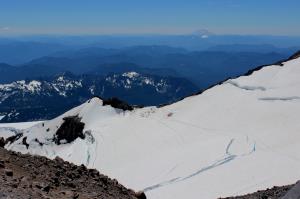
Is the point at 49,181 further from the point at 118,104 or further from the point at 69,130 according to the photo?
the point at 118,104

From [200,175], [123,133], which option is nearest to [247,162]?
[200,175]

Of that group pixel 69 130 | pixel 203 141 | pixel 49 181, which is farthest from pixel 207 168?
pixel 69 130

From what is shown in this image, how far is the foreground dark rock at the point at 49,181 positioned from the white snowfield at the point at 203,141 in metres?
15.2

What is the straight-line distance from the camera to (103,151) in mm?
45875

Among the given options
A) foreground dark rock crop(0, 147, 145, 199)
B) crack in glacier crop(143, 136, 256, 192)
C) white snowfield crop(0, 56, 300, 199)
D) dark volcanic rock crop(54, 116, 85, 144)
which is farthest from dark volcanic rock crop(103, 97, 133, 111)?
foreground dark rock crop(0, 147, 145, 199)

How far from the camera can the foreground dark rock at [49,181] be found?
10805 mm

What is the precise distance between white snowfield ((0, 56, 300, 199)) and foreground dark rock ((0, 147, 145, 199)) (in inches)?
598

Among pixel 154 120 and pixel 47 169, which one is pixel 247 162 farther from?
pixel 47 169

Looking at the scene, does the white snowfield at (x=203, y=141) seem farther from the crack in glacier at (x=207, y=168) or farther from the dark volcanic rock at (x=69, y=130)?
the dark volcanic rock at (x=69, y=130)

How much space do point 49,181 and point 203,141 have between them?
29.8 m

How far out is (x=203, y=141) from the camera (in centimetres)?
4128

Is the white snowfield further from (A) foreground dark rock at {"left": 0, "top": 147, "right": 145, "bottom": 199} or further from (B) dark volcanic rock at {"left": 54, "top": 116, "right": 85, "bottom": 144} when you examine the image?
(A) foreground dark rock at {"left": 0, "top": 147, "right": 145, "bottom": 199}

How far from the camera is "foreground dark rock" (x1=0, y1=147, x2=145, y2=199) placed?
425 inches

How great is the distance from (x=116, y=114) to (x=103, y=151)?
11713mm
